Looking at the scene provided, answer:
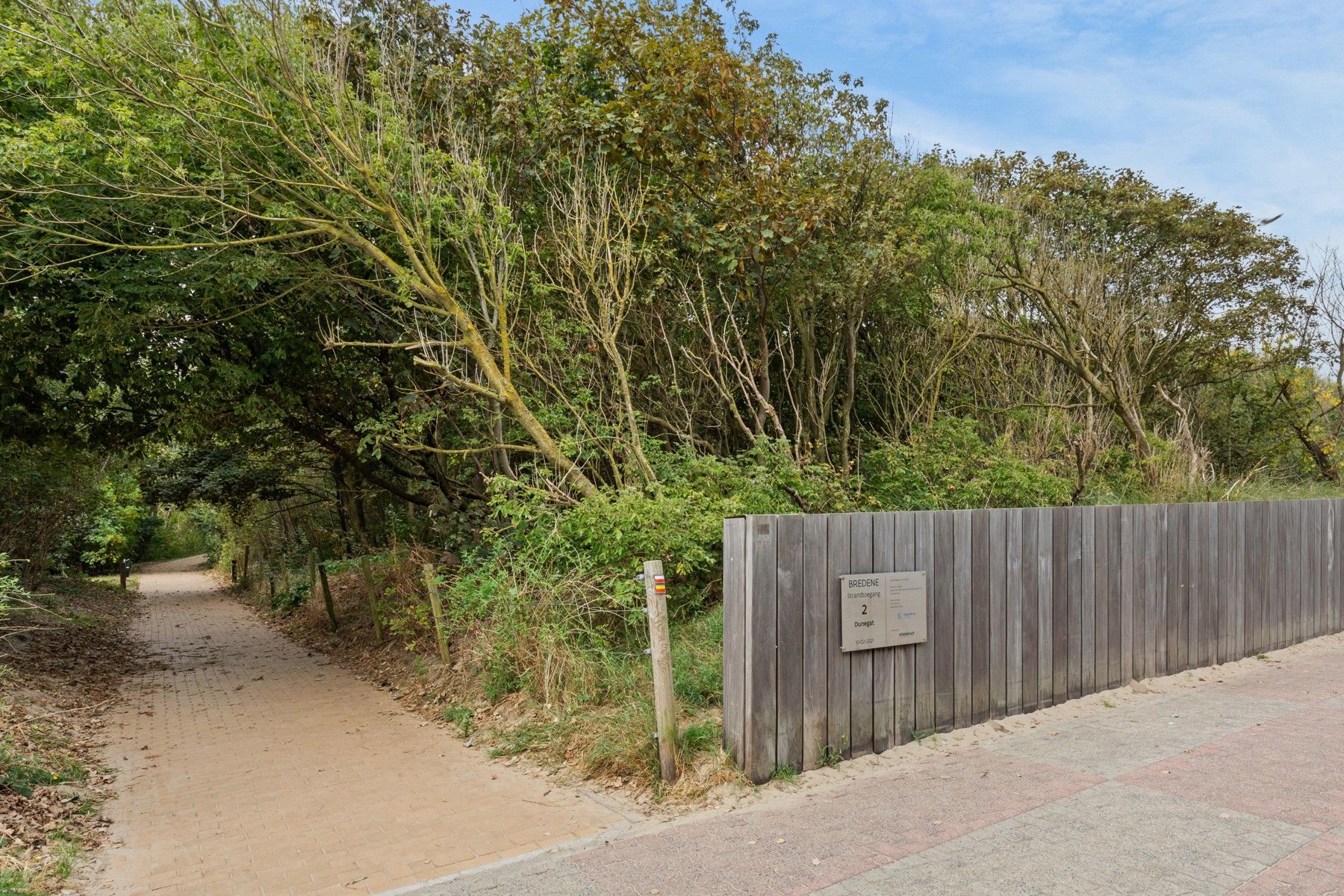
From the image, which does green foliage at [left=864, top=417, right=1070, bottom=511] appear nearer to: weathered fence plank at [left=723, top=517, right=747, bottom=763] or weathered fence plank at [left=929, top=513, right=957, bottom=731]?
weathered fence plank at [left=929, top=513, right=957, bottom=731]

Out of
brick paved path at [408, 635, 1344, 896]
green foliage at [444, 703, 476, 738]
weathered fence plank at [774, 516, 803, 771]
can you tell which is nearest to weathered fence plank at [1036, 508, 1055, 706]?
brick paved path at [408, 635, 1344, 896]

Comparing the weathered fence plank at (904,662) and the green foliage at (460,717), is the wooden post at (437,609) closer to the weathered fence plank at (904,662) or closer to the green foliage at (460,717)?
the green foliage at (460,717)

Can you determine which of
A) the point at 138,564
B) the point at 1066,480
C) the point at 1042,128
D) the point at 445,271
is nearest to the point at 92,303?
the point at 445,271

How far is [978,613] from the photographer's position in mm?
6000

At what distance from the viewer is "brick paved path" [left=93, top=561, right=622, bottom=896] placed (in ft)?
14.4

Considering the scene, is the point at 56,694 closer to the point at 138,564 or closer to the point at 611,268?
the point at 611,268

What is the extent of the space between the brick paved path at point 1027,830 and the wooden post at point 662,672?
1.66 feet

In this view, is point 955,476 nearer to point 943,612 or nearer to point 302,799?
point 943,612

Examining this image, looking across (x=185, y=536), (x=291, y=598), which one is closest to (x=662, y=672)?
(x=291, y=598)

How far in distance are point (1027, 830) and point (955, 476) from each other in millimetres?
5580

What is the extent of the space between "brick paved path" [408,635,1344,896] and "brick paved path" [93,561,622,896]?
0.68 meters

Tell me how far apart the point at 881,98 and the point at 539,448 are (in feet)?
19.3

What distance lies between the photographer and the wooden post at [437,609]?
8609 mm

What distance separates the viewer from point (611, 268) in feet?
27.1
